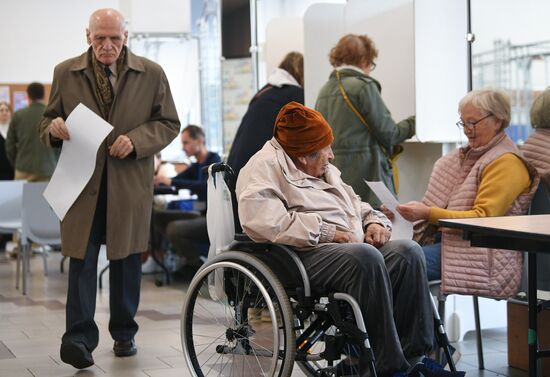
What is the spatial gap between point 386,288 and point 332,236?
29 cm

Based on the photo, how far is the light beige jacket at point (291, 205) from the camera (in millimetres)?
2740

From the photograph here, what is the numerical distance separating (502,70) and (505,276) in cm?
188

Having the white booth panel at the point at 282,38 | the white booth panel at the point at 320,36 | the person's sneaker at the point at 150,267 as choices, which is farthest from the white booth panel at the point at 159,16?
the white booth panel at the point at 320,36

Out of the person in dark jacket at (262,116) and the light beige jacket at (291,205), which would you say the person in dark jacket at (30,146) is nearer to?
the person in dark jacket at (262,116)

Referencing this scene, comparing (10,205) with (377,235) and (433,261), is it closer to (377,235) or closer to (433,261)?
(433,261)

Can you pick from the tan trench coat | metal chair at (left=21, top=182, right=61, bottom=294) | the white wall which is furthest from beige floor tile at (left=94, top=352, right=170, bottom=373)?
the white wall

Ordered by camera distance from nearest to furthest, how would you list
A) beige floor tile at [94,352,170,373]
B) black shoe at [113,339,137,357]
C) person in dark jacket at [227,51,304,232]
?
beige floor tile at [94,352,170,373]
black shoe at [113,339,137,357]
person in dark jacket at [227,51,304,232]

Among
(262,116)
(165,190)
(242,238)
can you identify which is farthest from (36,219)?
(242,238)

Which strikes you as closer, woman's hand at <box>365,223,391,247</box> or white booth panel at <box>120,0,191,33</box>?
woman's hand at <box>365,223,391,247</box>

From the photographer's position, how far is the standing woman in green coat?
4.02m

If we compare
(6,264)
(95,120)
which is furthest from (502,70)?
(6,264)

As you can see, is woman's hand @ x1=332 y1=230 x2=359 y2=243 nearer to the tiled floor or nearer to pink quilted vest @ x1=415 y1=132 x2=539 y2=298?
pink quilted vest @ x1=415 y1=132 x2=539 y2=298

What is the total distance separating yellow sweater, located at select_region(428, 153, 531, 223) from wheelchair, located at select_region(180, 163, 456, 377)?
19.7 inches

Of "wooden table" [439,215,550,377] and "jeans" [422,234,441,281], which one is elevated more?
"wooden table" [439,215,550,377]
